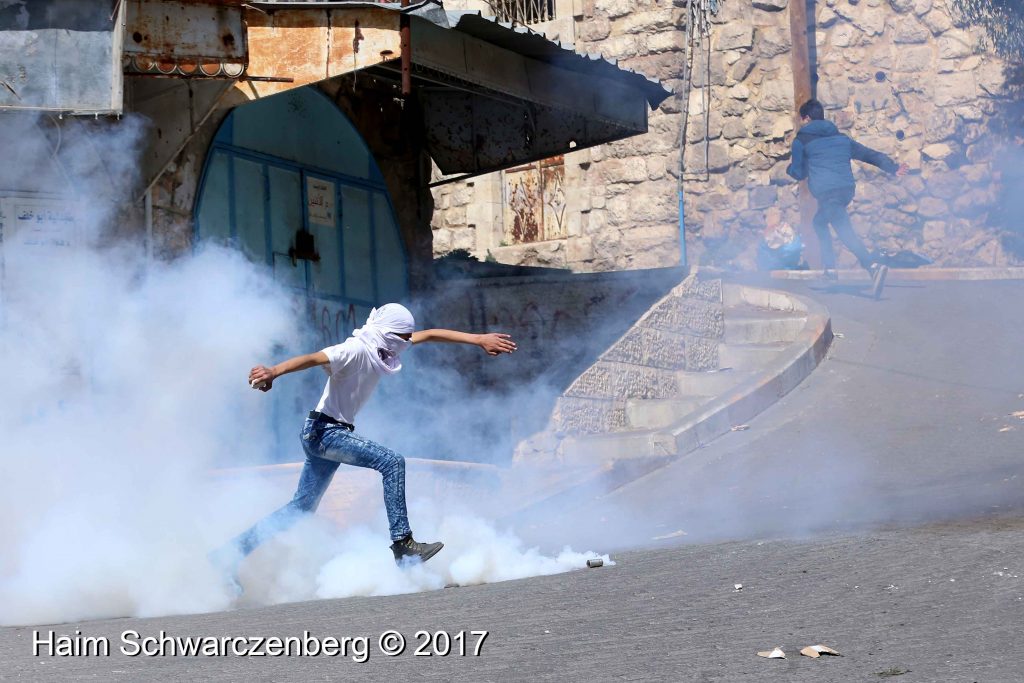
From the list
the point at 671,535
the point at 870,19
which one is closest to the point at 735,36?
the point at 870,19

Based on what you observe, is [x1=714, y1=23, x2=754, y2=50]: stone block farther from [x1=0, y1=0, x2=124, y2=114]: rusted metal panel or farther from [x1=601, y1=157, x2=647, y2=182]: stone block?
[x1=0, y1=0, x2=124, y2=114]: rusted metal panel

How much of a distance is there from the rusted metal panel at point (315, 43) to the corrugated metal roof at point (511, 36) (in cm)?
8

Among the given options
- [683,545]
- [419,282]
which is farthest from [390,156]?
[683,545]

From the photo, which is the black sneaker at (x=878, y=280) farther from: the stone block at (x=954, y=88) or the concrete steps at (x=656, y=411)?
the concrete steps at (x=656, y=411)

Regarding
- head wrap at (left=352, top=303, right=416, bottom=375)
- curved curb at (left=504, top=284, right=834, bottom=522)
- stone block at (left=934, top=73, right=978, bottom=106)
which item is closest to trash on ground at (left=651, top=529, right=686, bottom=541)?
curved curb at (left=504, top=284, right=834, bottom=522)

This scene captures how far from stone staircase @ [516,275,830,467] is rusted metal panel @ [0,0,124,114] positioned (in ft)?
Answer: 14.9

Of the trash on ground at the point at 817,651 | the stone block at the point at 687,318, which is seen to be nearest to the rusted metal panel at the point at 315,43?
the stone block at the point at 687,318

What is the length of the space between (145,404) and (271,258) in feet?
8.48

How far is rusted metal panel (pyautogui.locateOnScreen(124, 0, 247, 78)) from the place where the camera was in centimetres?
850

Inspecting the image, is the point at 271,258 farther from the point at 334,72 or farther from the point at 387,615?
the point at 387,615

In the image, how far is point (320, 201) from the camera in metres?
11.5

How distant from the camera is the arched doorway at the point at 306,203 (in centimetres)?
1037

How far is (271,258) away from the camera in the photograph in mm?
10805

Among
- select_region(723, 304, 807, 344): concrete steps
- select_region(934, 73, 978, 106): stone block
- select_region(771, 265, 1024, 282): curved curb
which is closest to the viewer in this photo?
select_region(723, 304, 807, 344): concrete steps
